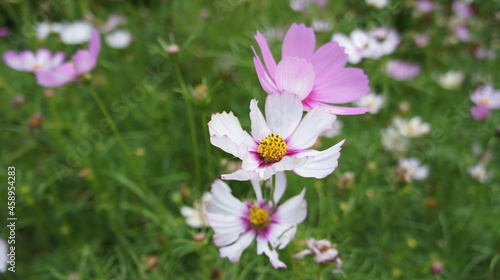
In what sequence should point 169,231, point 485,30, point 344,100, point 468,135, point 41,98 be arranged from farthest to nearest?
point 485,30, point 41,98, point 468,135, point 169,231, point 344,100

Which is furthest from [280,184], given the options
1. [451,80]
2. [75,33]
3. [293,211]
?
[75,33]

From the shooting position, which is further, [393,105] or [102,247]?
[393,105]

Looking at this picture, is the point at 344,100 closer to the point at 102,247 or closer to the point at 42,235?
the point at 102,247

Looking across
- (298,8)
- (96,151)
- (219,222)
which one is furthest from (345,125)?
(219,222)

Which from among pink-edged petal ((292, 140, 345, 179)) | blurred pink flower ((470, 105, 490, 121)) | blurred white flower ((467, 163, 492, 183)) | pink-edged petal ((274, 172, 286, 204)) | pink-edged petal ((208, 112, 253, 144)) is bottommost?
blurred white flower ((467, 163, 492, 183))

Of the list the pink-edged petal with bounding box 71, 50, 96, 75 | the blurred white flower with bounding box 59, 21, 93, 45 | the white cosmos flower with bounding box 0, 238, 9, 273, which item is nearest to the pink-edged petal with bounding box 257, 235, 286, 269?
the pink-edged petal with bounding box 71, 50, 96, 75

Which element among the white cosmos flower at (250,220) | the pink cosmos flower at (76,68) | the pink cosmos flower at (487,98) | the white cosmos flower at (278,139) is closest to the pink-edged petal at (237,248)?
the white cosmos flower at (250,220)

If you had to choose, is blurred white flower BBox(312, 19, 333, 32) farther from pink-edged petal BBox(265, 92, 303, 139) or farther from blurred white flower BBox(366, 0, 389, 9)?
pink-edged petal BBox(265, 92, 303, 139)
